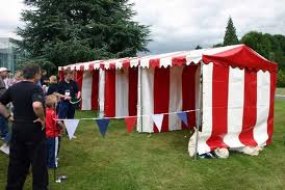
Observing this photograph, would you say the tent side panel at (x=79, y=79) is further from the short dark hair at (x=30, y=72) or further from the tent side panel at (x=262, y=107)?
the short dark hair at (x=30, y=72)

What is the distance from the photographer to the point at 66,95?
29.5ft

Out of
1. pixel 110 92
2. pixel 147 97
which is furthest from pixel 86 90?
pixel 147 97

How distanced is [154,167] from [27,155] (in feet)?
8.78

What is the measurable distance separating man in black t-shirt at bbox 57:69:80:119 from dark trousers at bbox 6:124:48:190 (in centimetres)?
431

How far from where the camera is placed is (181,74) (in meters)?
10.5

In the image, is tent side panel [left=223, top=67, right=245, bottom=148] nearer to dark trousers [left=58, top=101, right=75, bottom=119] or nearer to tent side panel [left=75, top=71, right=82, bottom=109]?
dark trousers [left=58, top=101, right=75, bottom=119]

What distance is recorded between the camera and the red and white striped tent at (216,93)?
755 cm

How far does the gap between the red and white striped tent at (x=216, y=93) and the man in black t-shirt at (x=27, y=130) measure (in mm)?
3098

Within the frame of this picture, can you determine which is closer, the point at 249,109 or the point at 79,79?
the point at 249,109

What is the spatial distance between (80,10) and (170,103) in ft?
50.2

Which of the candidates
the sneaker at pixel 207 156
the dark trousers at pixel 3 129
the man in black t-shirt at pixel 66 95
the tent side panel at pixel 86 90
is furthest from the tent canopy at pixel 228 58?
the tent side panel at pixel 86 90

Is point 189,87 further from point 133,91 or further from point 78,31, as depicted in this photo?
point 78,31

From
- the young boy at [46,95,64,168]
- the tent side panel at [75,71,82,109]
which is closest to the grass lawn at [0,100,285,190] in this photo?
the young boy at [46,95,64,168]

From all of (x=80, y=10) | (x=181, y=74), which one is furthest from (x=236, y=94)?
(x=80, y=10)
